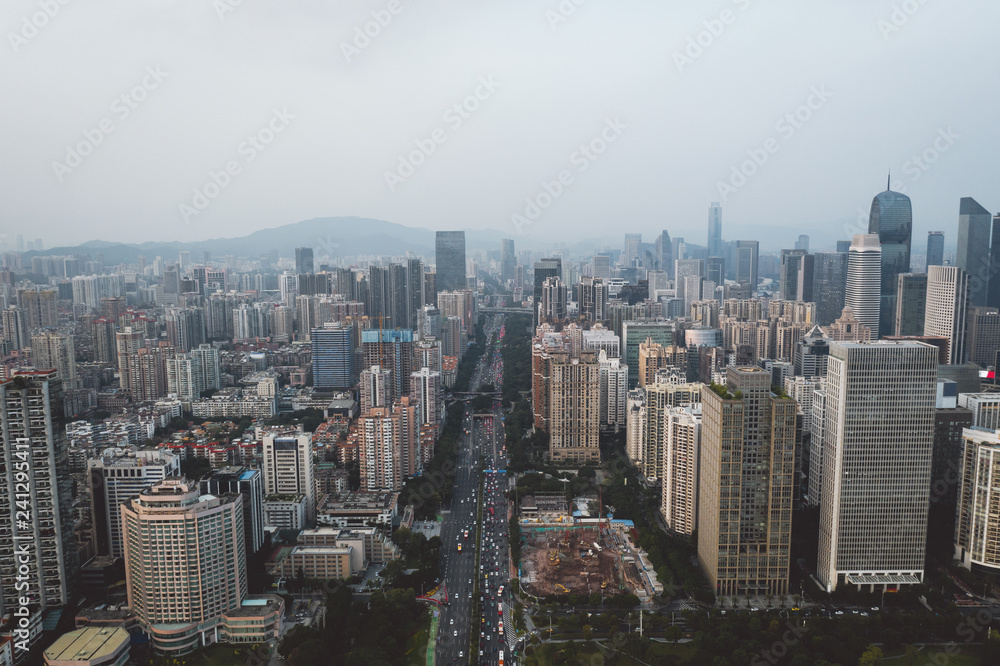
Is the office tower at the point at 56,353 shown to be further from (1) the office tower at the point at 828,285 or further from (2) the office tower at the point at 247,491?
(1) the office tower at the point at 828,285

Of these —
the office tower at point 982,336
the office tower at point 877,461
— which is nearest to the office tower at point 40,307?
the office tower at point 877,461

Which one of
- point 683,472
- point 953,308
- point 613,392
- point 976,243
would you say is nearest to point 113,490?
point 683,472

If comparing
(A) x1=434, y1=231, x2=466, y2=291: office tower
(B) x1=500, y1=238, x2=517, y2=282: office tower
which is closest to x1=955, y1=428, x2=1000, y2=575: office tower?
(A) x1=434, y1=231, x2=466, y2=291: office tower

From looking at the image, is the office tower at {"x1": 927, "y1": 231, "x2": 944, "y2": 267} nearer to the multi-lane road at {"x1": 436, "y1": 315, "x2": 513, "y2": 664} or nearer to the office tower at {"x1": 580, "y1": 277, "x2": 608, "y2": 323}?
the office tower at {"x1": 580, "y1": 277, "x2": 608, "y2": 323}

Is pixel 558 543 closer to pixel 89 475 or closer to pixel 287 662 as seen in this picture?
pixel 287 662

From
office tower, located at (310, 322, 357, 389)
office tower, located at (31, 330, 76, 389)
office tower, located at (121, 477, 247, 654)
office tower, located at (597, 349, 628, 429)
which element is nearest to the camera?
office tower, located at (121, 477, 247, 654)

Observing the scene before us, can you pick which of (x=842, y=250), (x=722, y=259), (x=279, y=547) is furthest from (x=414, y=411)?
(x=722, y=259)

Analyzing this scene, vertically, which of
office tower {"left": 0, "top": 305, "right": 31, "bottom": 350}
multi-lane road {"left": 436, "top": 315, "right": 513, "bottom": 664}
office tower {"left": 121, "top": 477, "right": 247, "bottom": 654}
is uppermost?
office tower {"left": 0, "top": 305, "right": 31, "bottom": 350}
